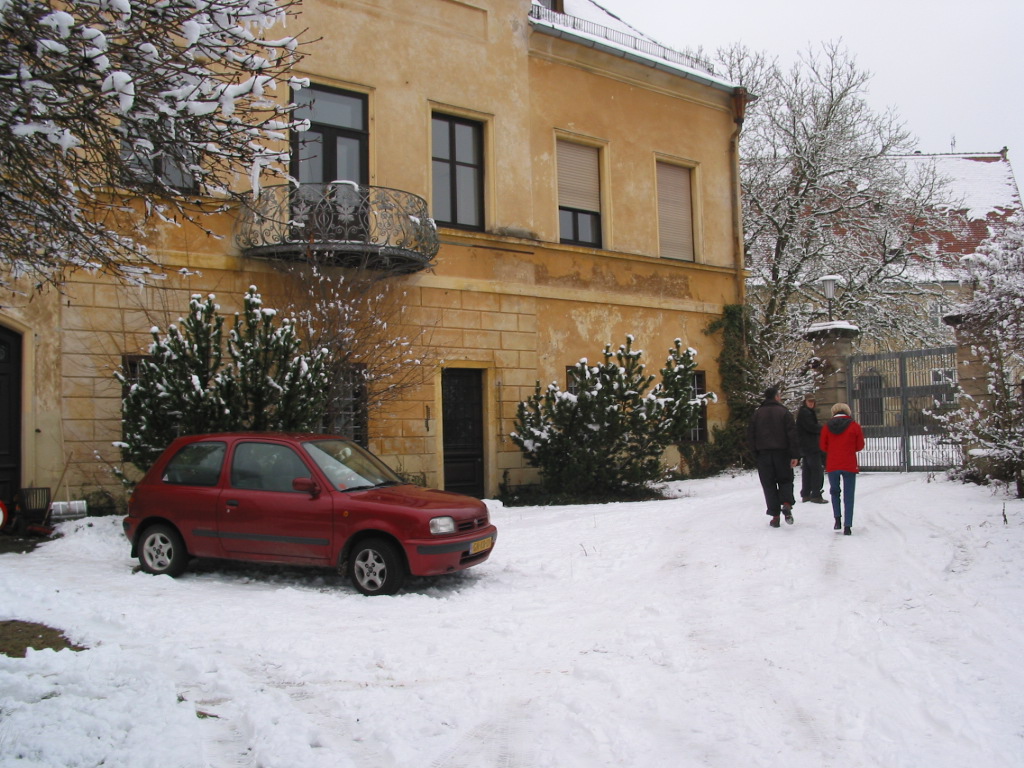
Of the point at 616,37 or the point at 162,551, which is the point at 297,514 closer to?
the point at 162,551

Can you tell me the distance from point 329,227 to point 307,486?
21.7 feet

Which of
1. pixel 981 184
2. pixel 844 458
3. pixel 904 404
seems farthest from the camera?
pixel 981 184

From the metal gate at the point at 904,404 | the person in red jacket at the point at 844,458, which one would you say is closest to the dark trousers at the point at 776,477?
the person in red jacket at the point at 844,458

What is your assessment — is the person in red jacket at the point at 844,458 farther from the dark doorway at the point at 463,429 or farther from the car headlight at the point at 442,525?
the dark doorway at the point at 463,429

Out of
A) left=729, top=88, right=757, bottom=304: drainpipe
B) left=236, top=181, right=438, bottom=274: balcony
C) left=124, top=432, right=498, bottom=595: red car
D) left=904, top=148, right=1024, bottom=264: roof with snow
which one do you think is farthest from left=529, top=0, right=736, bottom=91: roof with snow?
left=904, top=148, right=1024, bottom=264: roof with snow

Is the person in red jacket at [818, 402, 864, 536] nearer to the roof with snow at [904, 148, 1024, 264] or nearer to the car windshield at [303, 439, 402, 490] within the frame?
the car windshield at [303, 439, 402, 490]

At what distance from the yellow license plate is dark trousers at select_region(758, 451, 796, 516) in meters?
4.10

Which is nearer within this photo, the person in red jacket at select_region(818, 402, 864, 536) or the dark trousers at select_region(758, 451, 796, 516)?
the person in red jacket at select_region(818, 402, 864, 536)

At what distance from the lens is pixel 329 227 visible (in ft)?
46.0

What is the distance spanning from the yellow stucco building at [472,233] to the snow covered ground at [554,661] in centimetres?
389

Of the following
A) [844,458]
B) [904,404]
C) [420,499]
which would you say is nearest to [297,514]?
[420,499]

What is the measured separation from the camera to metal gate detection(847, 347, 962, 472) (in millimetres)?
16844

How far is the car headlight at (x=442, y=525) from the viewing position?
8.24m

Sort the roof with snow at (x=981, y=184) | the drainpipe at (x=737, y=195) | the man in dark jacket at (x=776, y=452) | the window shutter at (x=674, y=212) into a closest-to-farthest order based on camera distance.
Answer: the man in dark jacket at (x=776, y=452), the window shutter at (x=674, y=212), the drainpipe at (x=737, y=195), the roof with snow at (x=981, y=184)
